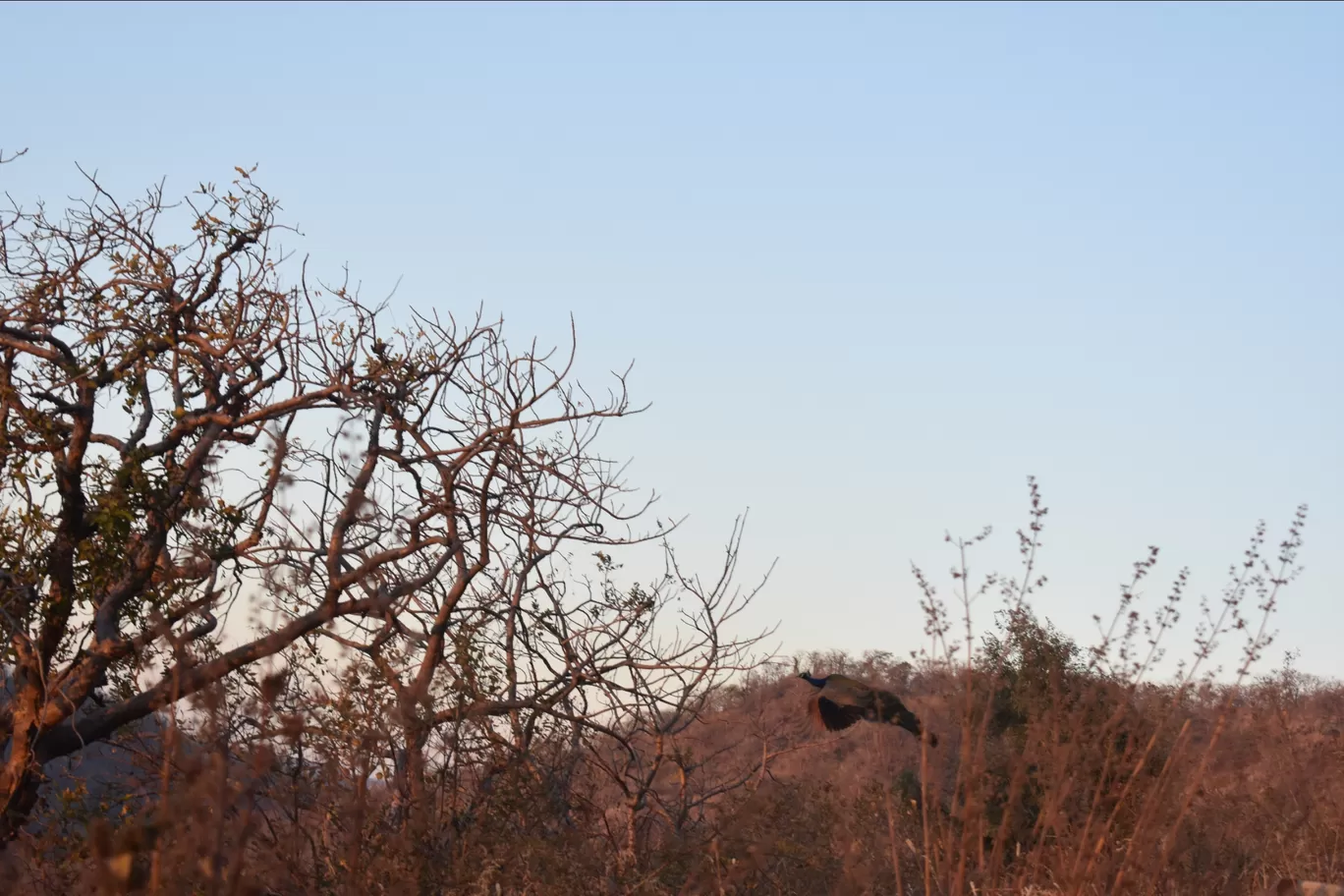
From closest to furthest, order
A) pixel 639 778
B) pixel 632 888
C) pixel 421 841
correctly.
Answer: pixel 421 841 → pixel 632 888 → pixel 639 778

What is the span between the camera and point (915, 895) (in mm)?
7484

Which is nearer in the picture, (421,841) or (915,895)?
(421,841)

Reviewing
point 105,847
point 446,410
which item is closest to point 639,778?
point 446,410

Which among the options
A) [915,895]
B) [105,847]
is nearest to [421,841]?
[105,847]

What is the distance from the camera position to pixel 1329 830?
8070 mm

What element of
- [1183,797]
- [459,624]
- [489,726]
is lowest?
[1183,797]

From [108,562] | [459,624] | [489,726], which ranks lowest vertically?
[489,726]

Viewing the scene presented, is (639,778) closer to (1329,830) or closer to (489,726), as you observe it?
(489,726)

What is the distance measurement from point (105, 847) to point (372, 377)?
6238 millimetres

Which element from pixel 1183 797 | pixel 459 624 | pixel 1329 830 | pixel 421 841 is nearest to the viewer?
pixel 1183 797

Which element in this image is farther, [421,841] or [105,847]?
[421,841]

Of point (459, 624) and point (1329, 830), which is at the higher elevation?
point (459, 624)

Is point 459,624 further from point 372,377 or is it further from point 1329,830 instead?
point 1329,830

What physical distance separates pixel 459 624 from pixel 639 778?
161 cm
